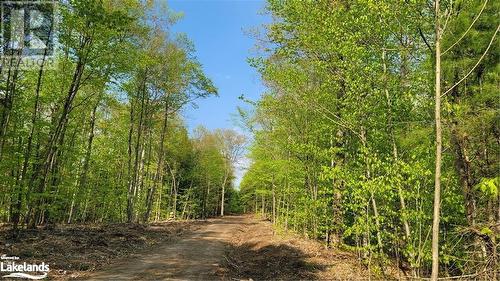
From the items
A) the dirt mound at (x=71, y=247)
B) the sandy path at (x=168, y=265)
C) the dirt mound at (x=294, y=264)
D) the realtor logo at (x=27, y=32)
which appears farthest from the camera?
the dirt mound at (x=294, y=264)

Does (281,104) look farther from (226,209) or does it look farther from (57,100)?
(226,209)

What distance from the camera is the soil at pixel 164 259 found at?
1048 cm

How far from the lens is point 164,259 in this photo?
1325 cm

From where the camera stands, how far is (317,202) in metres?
11.7

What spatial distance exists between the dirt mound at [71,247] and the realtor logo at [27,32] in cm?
626

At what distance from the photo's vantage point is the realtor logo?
447 inches

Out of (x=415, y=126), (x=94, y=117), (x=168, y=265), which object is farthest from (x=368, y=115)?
(x=94, y=117)

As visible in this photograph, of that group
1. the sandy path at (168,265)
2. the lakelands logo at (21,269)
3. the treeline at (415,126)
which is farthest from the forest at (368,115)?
the sandy path at (168,265)

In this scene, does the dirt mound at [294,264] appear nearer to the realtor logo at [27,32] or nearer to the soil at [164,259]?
the soil at [164,259]

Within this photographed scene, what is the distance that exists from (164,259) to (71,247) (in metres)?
3.29

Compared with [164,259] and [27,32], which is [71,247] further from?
[27,32]

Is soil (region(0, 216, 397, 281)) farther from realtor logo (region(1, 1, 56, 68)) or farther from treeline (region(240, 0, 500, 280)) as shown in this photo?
realtor logo (region(1, 1, 56, 68))

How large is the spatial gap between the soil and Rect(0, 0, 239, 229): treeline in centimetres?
206

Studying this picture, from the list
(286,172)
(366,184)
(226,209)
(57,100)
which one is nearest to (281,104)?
(286,172)
